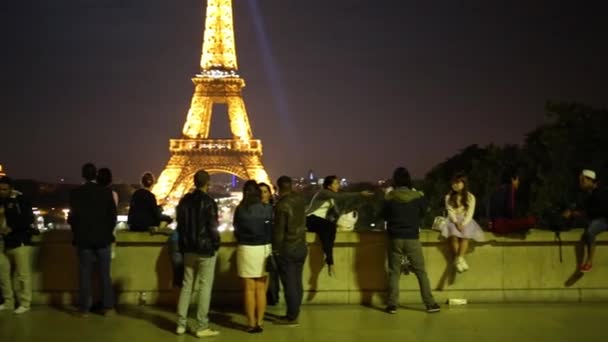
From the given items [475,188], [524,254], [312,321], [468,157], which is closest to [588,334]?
[524,254]

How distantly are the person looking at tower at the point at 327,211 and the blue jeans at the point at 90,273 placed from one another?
2698 millimetres

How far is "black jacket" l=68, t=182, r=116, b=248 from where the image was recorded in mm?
9250

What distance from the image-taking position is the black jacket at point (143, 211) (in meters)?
10.2

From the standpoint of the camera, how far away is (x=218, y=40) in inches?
2741

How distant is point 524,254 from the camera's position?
34.4 ft

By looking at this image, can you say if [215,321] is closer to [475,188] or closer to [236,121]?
[475,188]

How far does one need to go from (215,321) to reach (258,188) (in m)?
1.92

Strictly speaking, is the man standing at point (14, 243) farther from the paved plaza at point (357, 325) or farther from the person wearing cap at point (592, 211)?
the person wearing cap at point (592, 211)

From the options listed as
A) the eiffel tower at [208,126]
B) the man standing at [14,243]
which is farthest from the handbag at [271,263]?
the eiffel tower at [208,126]

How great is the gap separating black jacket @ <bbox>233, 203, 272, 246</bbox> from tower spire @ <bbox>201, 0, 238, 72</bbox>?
6164 centimetres

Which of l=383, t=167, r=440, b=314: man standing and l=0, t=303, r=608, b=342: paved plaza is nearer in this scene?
l=0, t=303, r=608, b=342: paved plaza

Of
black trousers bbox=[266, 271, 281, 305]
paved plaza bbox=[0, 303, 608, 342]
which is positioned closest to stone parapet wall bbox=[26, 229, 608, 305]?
paved plaza bbox=[0, 303, 608, 342]

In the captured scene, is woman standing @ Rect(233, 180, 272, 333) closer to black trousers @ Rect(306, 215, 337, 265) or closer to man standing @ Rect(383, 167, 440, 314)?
black trousers @ Rect(306, 215, 337, 265)

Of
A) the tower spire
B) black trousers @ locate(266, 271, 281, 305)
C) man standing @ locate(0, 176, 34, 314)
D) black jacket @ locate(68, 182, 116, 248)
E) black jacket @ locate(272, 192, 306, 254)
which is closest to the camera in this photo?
black jacket @ locate(272, 192, 306, 254)
